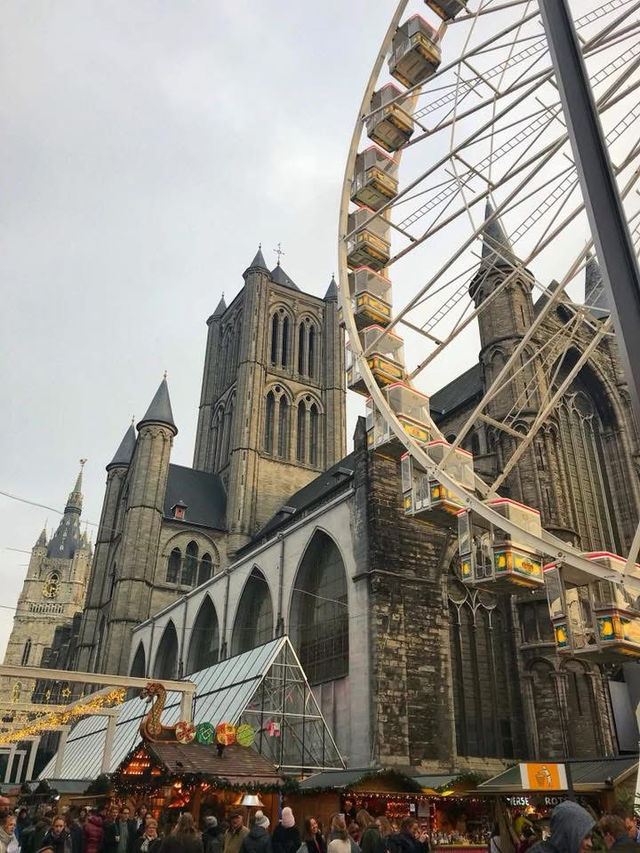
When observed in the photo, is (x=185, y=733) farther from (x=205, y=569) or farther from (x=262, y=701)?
(x=205, y=569)

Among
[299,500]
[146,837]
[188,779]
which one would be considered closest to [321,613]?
[188,779]

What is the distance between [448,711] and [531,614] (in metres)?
3.82

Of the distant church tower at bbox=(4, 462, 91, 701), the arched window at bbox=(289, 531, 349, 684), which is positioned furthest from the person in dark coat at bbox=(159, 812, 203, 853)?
the distant church tower at bbox=(4, 462, 91, 701)

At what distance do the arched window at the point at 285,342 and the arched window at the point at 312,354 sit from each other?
193cm

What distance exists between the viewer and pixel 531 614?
22.2m

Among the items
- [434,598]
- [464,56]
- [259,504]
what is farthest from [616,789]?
[259,504]

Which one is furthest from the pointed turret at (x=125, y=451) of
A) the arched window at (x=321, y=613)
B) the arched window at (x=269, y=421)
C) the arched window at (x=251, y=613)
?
the arched window at (x=321, y=613)

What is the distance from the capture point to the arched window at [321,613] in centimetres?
2547

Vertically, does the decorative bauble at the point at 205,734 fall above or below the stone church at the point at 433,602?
below

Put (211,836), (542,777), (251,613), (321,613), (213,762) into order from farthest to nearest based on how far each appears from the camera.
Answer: (251,613) < (321,613) < (213,762) < (542,777) < (211,836)

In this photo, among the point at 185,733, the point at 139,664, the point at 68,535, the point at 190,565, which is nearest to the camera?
the point at 185,733

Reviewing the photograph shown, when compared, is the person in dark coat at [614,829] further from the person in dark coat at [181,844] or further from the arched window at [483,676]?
the arched window at [483,676]

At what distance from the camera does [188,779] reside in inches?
636

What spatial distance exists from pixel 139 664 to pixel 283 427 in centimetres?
2110
